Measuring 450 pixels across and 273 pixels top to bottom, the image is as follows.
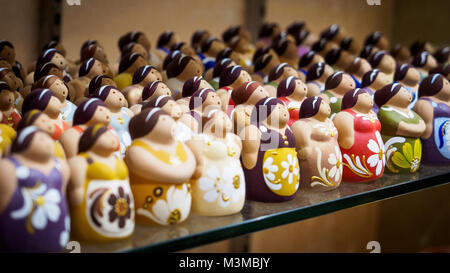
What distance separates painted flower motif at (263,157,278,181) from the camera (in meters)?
1.19

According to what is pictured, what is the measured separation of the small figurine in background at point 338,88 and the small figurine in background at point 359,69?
0.29 m

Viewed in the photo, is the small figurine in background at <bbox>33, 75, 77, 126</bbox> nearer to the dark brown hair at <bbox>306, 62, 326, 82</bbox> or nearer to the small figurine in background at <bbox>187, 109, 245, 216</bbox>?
the small figurine in background at <bbox>187, 109, 245, 216</bbox>

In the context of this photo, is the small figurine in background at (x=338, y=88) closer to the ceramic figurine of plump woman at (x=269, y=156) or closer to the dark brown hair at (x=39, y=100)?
the ceramic figurine of plump woman at (x=269, y=156)

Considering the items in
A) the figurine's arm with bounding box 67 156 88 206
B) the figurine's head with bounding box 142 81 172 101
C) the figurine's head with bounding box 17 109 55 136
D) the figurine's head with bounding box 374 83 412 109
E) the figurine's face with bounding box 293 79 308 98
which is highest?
the figurine's head with bounding box 17 109 55 136

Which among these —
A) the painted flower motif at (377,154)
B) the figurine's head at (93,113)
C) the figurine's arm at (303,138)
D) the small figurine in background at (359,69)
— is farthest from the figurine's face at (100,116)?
the small figurine in background at (359,69)

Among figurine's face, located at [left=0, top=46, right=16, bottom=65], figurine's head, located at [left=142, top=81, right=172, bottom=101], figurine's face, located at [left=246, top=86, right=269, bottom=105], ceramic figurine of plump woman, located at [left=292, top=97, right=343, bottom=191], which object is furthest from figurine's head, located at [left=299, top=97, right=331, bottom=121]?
figurine's face, located at [left=0, top=46, right=16, bottom=65]

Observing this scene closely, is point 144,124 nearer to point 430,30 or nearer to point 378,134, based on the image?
point 378,134

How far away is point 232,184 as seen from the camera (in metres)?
1.12

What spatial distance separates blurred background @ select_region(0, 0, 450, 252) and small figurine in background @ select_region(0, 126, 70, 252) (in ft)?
3.73

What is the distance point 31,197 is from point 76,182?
0.10 meters

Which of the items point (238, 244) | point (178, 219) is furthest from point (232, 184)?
point (238, 244)

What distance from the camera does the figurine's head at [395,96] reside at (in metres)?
1.46

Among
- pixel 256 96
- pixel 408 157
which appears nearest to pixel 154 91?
pixel 256 96
